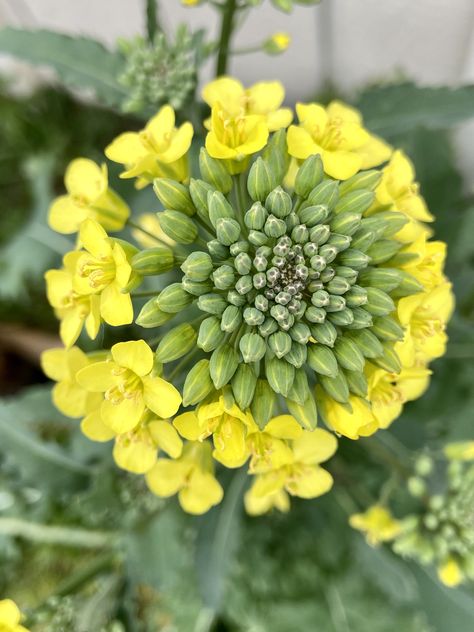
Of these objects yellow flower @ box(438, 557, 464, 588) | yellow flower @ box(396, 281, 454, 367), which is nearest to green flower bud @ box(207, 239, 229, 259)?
yellow flower @ box(396, 281, 454, 367)

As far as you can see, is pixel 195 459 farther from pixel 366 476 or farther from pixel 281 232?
pixel 366 476

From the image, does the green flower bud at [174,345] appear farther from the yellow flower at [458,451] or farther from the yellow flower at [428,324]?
the yellow flower at [458,451]

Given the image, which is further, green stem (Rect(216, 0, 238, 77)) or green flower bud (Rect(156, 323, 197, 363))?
green stem (Rect(216, 0, 238, 77))

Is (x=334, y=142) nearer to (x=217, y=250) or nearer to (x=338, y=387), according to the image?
(x=217, y=250)

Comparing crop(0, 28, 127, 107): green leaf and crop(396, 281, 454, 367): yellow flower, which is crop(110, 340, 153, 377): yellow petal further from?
crop(0, 28, 127, 107): green leaf

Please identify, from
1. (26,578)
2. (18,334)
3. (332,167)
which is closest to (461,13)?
(332,167)
